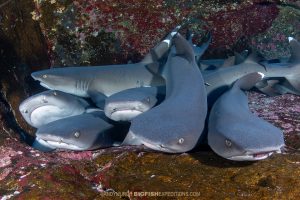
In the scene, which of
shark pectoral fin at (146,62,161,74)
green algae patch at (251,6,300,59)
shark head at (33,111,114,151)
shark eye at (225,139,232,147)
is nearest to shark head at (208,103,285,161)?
shark eye at (225,139,232,147)

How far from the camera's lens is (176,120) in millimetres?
2623

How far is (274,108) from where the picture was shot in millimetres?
3881

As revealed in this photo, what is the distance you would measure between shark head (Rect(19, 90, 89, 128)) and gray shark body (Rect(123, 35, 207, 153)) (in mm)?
1279

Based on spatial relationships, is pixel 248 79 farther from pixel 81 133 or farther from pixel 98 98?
pixel 98 98

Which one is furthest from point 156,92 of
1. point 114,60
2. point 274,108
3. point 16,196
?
point 114,60

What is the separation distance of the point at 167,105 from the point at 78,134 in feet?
3.40

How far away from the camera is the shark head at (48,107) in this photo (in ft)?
13.1

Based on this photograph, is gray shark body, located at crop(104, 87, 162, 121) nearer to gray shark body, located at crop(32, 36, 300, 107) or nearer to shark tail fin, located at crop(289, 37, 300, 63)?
gray shark body, located at crop(32, 36, 300, 107)

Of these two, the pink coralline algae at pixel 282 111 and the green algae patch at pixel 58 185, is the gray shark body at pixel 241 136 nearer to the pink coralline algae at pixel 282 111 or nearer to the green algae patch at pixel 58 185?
the pink coralline algae at pixel 282 111

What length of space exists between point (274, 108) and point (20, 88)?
3512 mm

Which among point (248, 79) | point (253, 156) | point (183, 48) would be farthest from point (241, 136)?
point (183, 48)

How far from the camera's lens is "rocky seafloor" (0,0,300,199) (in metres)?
2.37

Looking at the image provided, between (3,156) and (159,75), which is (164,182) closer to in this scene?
(3,156)

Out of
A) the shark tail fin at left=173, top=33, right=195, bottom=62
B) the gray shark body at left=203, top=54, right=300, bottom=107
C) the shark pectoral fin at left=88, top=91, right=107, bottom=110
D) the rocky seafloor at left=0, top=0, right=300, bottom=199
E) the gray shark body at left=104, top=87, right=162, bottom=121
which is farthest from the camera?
the shark pectoral fin at left=88, top=91, right=107, bottom=110
